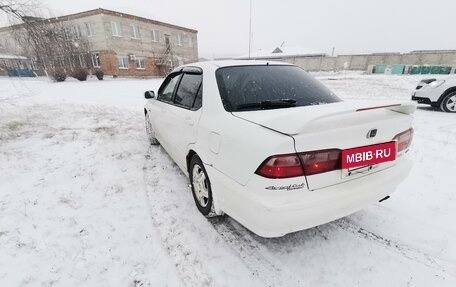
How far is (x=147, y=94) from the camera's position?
4379 millimetres

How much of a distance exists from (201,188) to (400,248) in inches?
77.3

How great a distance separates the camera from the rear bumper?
A: 1679 millimetres

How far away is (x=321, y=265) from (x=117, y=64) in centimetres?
3075

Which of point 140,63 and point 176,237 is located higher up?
point 140,63

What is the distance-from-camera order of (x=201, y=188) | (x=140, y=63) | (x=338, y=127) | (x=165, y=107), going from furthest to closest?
(x=140, y=63) < (x=165, y=107) < (x=201, y=188) < (x=338, y=127)

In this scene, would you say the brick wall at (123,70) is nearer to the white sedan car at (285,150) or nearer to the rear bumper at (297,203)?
the white sedan car at (285,150)

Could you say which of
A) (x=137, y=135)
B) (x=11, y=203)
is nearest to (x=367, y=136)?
(x=11, y=203)

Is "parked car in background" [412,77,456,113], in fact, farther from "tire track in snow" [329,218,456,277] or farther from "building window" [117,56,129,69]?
"building window" [117,56,129,69]

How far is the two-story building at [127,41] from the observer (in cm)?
2661

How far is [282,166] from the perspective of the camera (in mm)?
1629

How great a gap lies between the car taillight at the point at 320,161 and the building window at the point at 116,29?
31157mm

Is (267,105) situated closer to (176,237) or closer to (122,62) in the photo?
(176,237)

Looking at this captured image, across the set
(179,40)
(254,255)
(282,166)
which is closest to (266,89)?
(282,166)

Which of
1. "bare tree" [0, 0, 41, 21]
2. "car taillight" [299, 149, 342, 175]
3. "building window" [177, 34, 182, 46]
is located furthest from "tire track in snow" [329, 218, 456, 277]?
"building window" [177, 34, 182, 46]
